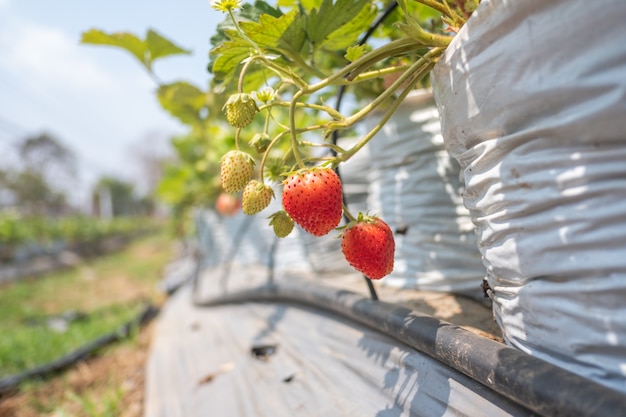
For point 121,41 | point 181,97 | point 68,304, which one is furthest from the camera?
point 68,304

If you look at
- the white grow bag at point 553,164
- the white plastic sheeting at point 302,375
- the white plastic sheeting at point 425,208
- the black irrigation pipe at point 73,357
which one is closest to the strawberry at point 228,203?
the white plastic sheeting at point 302,375

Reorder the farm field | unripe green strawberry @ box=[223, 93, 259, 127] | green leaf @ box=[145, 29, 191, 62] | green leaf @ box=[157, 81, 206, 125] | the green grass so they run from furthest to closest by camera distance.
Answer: the green grass, the farm field, green leaf @ box=[157, 81, 206, 125], green leaf @ box=[145, 29, 191, 62], unripe green strawberry @ box=[223, 93, 259, 127]

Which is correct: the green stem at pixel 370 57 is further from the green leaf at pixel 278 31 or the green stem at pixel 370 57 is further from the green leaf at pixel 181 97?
the green leaf at pixel 181 97

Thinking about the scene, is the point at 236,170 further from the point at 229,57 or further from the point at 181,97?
the point at 181,97

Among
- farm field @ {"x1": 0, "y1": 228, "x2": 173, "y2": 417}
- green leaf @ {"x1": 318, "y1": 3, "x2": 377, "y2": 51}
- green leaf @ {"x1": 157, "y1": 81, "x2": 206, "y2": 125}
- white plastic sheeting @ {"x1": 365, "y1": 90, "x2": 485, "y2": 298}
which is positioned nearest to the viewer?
green leaf @ {"x1": 318, "y1": 3, "x2": 377, "y2": 51}

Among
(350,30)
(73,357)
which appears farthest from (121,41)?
(73,357)

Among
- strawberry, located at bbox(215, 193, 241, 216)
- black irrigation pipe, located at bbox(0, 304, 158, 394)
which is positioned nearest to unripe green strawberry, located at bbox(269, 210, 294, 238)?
strawberry, located at bbox(215, 193, 241, 216)

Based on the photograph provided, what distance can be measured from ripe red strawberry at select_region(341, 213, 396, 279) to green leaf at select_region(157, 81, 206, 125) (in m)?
0.74

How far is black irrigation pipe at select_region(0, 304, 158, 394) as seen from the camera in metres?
2.13

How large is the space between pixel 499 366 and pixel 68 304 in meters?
6.73

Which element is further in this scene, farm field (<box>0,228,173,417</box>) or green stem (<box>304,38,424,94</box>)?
farm field (<box>0,228,173,417</box>)

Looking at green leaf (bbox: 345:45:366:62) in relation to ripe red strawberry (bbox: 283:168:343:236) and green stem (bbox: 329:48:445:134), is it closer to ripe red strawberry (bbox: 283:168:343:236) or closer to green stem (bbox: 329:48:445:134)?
green stem (bbox: 329:48:445:134)

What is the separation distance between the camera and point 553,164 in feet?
1.39

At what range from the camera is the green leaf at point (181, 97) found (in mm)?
1131
